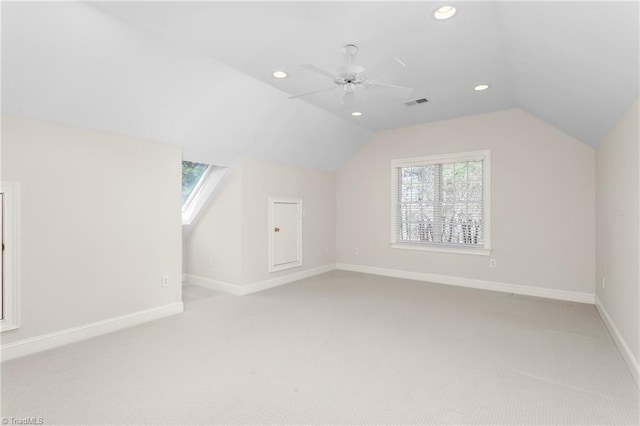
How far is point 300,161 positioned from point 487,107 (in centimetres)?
293

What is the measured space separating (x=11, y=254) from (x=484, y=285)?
219 inches

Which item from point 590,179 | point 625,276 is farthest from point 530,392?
point 590,179

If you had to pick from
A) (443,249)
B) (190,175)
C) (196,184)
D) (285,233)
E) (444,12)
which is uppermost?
(444,12)

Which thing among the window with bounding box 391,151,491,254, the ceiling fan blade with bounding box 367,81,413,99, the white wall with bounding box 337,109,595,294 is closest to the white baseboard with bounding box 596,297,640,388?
the white wall with bounding box 337,109,595,294

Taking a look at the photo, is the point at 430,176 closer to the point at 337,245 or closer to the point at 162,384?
the point at 337,245

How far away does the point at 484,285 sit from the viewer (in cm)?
488

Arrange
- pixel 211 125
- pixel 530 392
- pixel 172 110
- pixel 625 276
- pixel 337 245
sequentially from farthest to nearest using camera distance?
pixel 337 245 < pixel 211 125 < pixel 172 110 < pixel 625 276 < pixel 530 392

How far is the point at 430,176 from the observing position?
5.43 metres

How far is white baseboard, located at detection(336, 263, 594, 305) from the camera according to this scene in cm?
425

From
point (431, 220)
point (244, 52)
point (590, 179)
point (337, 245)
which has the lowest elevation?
point (337, 245)

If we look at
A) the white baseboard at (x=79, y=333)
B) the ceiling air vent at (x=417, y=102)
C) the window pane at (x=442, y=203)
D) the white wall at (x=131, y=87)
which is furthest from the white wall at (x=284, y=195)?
the ceiling air vent at (x=417, y=102)

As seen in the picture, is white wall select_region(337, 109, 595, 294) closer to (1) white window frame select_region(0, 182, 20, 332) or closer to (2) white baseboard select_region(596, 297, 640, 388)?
(2) white baseboard select_region(596, 297, 640, 388)

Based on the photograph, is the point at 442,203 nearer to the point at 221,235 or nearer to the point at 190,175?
the point at 221,235

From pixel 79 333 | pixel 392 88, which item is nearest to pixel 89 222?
pixel 79 333
